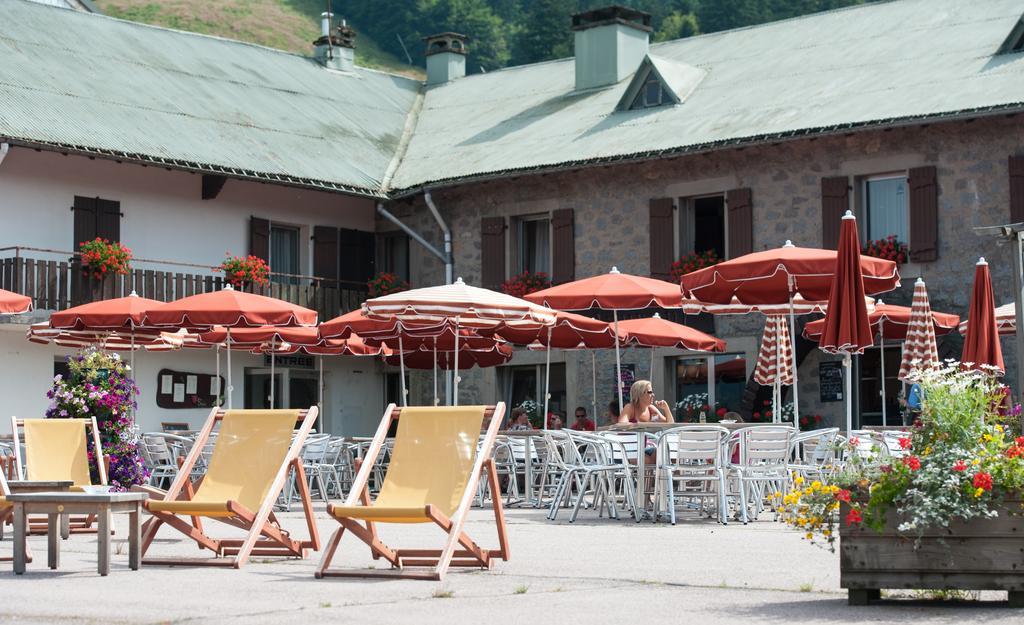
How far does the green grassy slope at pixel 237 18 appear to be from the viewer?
75.8 metres

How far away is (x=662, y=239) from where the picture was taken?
21250 mm

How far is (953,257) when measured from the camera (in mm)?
18656

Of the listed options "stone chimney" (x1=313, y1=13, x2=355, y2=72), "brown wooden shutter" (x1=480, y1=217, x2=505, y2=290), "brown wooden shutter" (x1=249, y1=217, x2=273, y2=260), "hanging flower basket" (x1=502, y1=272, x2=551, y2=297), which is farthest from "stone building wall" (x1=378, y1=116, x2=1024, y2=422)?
Answer: "stone chimney" (x1=313, y1=13, x2=355, y2=72)

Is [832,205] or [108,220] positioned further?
[108,220]

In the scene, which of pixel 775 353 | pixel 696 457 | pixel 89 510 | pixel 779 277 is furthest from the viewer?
pixel 775 353

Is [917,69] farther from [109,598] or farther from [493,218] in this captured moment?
[109,598]

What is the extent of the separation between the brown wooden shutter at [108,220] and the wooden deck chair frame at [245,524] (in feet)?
44.2

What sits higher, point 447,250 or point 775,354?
point 447,250

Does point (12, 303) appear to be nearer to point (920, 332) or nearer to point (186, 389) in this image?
point (186, 389)

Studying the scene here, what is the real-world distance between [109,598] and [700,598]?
2425mm

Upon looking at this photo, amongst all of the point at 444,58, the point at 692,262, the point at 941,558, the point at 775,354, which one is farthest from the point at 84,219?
the point at 941,558

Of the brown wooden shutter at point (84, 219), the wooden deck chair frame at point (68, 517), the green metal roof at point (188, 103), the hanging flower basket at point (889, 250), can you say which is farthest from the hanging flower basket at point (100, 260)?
the wooden deck chair frame at point (68, 517)

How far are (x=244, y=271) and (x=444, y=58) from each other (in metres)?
8.10

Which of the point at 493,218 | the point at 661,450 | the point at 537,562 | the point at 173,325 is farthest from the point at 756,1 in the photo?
the point at 537,562
